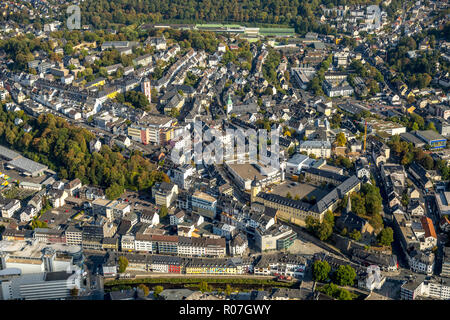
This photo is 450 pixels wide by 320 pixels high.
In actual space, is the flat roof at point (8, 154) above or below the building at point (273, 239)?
above

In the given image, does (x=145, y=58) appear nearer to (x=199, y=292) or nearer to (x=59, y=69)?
(x=59, y=69)

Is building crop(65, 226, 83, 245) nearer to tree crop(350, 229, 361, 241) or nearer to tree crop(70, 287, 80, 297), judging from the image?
tree crop(70, 287, 80, 297)

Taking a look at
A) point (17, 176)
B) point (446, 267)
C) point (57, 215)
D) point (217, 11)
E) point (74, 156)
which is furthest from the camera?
point (217, 11)

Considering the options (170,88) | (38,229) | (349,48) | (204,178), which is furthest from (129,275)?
(349,48)

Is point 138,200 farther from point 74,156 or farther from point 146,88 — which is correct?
point 146,88

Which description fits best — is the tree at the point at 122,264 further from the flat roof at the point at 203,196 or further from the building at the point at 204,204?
the flat roof at the point at 203,196

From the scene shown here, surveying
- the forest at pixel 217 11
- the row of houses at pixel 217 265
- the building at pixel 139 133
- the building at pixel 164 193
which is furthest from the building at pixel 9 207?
the forest at pixel 217 11

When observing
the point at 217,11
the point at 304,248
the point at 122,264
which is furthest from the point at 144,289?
the point at 217,11
